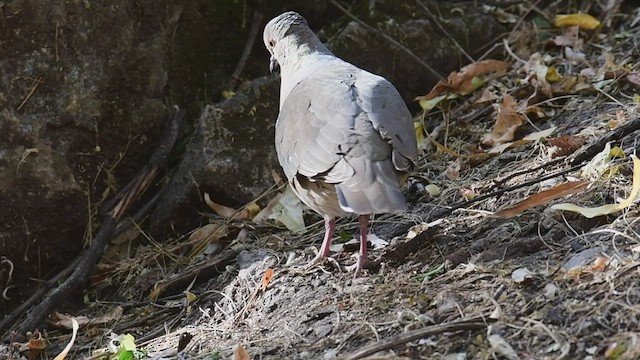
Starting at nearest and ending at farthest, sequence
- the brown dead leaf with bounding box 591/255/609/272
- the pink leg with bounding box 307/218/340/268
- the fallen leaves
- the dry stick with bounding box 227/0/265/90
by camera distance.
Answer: the brown dead leaf with bounding box 591/255/609/272, the pink leg with bounding box 307/218/340/268, the fallen leaves, the dry stick with bounding box 227/0/265/90

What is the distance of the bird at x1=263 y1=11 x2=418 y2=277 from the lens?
3.07 m

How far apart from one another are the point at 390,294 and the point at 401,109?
0.78 meters

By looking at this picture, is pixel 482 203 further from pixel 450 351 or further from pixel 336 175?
pixel 450 351

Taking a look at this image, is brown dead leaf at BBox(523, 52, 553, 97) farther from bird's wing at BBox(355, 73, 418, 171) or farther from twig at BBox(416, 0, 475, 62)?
bird's wing at BBox(355, 73, 418, 171)

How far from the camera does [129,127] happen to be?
457 cm

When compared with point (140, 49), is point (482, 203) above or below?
below

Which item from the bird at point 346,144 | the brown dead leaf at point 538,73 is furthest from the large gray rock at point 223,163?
the brown dead leaf at point 538,73

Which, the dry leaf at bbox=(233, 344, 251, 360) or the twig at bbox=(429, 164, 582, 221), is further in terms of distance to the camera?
the twig at bbox=(429, 164, 582, 221)

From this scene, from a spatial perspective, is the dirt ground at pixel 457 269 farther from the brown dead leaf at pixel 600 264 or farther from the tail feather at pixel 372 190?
the tail feather at pixel 372 190

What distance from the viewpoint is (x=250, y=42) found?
5.11 m

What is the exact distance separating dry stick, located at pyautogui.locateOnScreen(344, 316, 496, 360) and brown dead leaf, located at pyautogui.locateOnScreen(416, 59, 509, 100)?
225cm

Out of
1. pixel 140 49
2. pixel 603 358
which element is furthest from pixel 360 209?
pixel 140 49

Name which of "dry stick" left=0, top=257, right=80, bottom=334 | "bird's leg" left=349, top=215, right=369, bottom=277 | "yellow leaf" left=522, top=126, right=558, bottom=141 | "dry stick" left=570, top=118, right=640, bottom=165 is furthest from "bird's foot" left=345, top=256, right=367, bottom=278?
"dry stick" left=0, top=257, right=80, bottom=334

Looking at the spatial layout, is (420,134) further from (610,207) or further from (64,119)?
(64,119)
